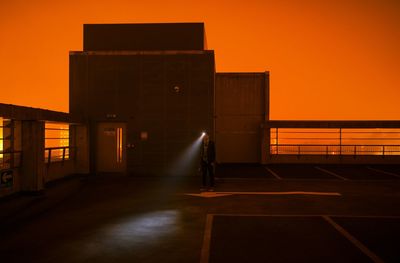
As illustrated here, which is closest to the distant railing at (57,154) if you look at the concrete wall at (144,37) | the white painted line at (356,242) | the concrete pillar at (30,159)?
the concrete pillar at (30,159)

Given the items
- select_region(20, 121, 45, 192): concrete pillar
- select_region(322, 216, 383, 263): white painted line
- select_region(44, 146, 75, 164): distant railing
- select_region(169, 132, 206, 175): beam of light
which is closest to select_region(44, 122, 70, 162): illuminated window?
select_region(44, 146, 75, 164): distant railing

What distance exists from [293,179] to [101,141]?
27.2 ft

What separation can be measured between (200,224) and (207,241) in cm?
111

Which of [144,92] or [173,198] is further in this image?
[144,92]

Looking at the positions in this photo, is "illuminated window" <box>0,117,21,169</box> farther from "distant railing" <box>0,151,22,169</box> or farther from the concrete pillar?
the concrete pillar

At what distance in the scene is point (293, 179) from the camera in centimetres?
1420

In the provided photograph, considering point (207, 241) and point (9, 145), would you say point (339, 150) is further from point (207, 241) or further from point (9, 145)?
point (9, 145)

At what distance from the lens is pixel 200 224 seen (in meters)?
7.07

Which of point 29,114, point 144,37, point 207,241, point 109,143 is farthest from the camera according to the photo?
point 144,37

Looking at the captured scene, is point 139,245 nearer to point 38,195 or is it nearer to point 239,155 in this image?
point 38,195

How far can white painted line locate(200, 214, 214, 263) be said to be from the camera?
17.0ft

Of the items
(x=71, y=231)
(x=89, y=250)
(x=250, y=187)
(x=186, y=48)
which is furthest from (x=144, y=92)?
(x=89, y=250)

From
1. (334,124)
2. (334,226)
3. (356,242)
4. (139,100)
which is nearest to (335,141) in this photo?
(334,124)

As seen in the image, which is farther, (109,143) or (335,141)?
(335,141)
